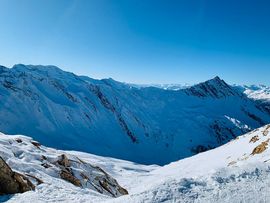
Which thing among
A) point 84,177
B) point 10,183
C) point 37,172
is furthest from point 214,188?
point 84,177

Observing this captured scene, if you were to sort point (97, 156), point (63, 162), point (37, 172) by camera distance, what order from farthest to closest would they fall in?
point (97, 156) < point (63, 162) < point (37, 172)

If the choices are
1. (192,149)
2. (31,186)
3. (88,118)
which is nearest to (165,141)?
(192,149)

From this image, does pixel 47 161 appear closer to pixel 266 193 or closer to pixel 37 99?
pixel 266 193

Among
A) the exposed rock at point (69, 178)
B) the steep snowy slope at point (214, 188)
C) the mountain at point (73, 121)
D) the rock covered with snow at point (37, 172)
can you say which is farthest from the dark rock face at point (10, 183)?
the mountain at point (73, 121)

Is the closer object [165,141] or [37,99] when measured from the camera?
[37,99]

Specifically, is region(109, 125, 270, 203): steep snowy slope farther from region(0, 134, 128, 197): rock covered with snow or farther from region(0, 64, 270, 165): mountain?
region(0, 64, 270, 165): mountain

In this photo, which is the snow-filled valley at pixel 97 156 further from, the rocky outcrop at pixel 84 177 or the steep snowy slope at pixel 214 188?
the rocky outcrop at pixel 84 177

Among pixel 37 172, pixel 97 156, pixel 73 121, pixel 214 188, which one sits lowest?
pixel 214 188

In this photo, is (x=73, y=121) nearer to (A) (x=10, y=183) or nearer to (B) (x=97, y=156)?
(B) (x=97, y=156)
